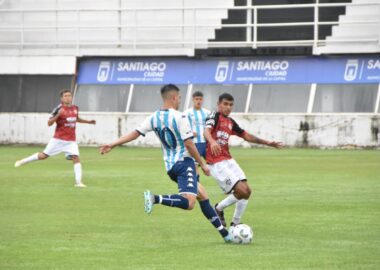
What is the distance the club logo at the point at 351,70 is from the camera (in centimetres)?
3506

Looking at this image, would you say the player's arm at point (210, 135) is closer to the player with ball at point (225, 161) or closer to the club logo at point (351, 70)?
the player with ball at point (225, 161)

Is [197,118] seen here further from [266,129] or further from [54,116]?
[266,129]

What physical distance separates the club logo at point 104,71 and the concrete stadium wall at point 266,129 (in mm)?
1949

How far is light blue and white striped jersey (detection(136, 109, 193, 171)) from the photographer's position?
13.6 metres

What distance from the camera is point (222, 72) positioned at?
37.0m

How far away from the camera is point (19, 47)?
40094 mm

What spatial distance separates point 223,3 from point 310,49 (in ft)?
14.3

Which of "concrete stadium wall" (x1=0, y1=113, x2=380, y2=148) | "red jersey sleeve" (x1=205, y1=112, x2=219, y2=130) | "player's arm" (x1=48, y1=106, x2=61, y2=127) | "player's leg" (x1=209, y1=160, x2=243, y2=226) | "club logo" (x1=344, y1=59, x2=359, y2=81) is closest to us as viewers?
"player's leg" (x1=209, y1=160, x2=243, y2=226)

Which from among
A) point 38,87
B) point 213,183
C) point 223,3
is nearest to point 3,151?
point 38,87

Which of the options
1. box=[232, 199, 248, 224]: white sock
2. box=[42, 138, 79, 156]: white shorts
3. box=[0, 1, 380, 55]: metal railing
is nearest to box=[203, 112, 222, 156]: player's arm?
box=[232, 199, 248, 224]: white sock

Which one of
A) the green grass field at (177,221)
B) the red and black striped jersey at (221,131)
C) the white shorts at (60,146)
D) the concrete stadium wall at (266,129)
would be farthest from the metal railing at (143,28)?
the red and black striped jersey at (221,131)

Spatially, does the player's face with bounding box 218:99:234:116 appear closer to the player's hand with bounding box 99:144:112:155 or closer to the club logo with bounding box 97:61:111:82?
the player's hand with bounding box 99:144:112:155

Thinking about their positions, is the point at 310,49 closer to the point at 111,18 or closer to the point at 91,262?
the point at 111,18

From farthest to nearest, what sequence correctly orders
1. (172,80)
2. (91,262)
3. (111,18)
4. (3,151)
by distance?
1. (111,18)
2. (172,80)
3. (3,151)
4. (91,262)
